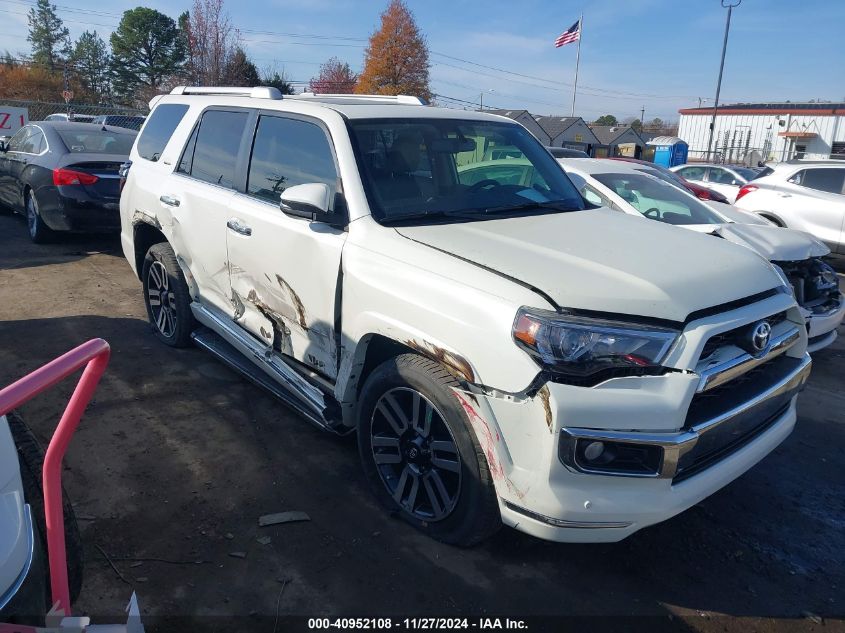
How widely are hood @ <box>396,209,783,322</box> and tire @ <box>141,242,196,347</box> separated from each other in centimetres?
255

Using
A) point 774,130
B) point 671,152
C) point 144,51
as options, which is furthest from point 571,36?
point 144,51

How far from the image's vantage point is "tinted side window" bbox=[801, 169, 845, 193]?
9.86m

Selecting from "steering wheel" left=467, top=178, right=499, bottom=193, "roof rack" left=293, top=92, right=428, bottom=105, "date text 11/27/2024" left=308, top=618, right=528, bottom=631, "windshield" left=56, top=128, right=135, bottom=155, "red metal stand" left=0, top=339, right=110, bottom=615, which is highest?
"roof rack" left=293, top=92, right=428, bottom=105

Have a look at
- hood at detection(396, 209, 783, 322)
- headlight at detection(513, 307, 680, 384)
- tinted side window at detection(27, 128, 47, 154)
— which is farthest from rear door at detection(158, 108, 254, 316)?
tinted side window at detection(27, 128, 47, 154)

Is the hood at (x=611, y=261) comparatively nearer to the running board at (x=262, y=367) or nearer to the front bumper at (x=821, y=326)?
the running board at (x=262, y=367)

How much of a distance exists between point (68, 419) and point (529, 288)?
164 cm

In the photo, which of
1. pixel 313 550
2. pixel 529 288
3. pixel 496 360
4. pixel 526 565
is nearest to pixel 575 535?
pixel 526 565

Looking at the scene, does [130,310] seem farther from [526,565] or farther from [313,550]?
[526,565]

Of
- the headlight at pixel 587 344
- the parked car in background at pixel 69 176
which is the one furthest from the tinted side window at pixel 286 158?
the parked car in background at pixel 69 176

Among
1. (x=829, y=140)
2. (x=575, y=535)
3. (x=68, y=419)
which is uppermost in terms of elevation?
(x=829, y=140)

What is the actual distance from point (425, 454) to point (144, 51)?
7700cm

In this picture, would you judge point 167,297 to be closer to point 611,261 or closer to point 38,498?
point 38,498

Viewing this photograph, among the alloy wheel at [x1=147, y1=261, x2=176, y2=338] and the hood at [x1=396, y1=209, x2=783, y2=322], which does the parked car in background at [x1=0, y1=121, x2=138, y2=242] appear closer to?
the alloy wheel at [x1=147, y1=261, x2=176, y2=338]

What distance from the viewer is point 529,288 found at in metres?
2.52
